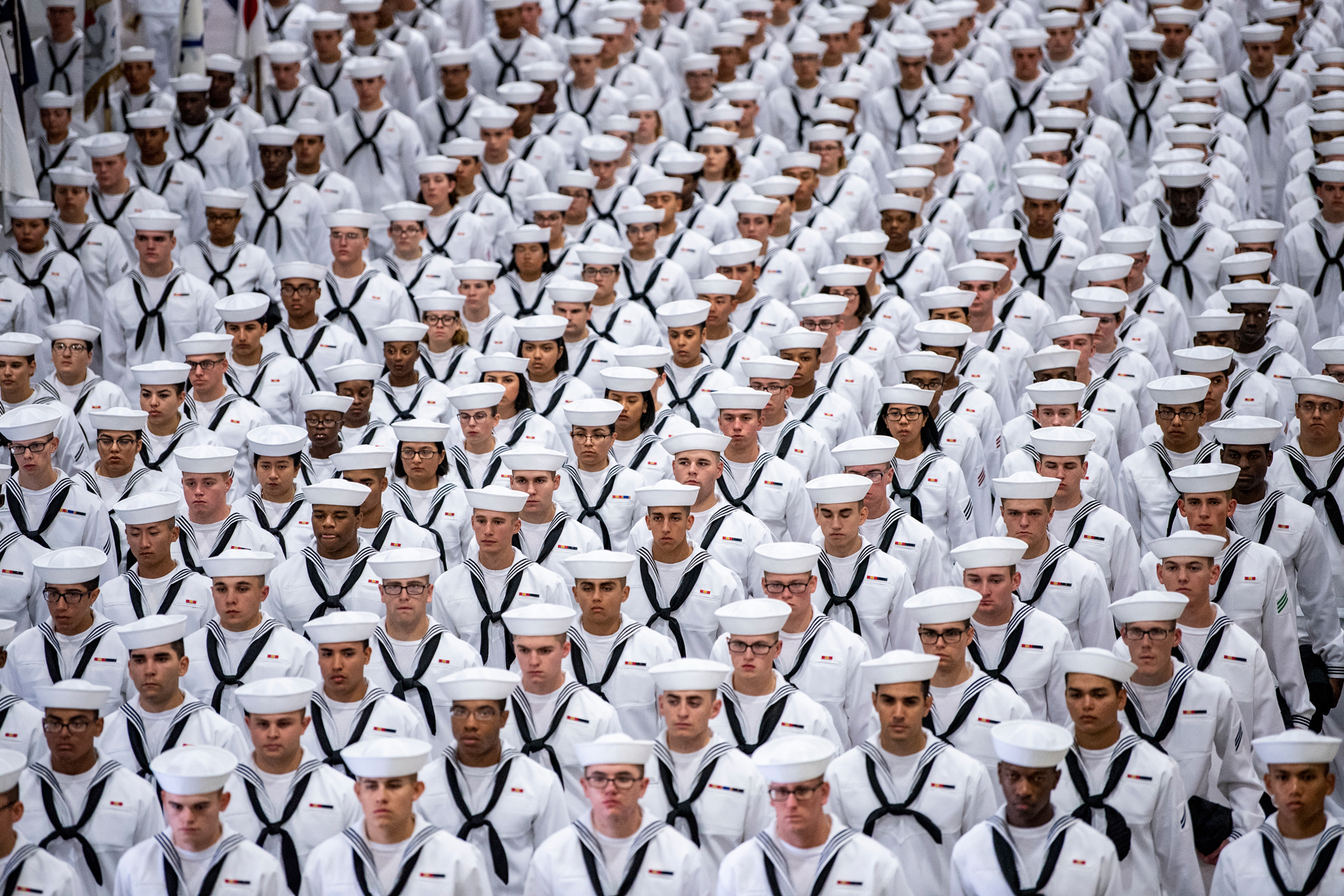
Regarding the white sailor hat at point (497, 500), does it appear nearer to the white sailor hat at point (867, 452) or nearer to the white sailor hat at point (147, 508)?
the white sailor hat at point (867, 452)

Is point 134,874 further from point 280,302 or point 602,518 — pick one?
point 280,302

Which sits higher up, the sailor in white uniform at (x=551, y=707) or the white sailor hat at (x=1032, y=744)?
the white sailor hat at (x=1032, y=744)

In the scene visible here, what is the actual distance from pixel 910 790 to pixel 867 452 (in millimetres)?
2211

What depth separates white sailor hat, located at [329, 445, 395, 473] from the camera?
7992 mm

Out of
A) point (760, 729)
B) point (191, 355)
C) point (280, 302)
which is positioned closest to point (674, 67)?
point (280, 302)

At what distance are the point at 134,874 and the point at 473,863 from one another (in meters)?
1.23

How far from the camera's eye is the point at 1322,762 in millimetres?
5551

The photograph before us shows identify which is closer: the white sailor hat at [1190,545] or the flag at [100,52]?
the white sailor hat at [1190,545]

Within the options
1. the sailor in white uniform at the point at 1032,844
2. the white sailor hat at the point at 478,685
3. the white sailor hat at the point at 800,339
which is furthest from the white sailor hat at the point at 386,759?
the white sailor hat at the point at 800,339

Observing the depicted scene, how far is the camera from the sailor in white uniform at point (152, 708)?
21.4 ft

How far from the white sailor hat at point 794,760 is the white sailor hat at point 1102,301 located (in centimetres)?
468

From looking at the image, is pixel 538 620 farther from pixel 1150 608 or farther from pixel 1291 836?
pixel 1291 836

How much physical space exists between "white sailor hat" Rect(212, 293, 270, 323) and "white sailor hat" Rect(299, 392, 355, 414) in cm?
108

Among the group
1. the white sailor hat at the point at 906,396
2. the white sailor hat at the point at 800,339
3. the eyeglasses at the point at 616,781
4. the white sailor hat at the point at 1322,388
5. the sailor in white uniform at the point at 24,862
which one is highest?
the white sailor hat at the point at 1322,388
